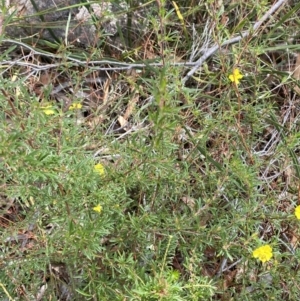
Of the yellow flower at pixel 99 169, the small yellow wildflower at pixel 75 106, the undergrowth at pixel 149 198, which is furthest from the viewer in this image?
the small yellow wildflower at pixel 75 106

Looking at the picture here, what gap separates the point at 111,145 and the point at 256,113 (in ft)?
1.71

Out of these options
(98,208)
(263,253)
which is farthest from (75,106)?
(263,253)

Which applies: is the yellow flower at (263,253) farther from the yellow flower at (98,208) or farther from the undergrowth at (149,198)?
the yellow flower at (98,208)

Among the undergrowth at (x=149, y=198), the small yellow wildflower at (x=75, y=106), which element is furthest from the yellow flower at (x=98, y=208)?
the small yellow wildflower at (x=75, y=106)

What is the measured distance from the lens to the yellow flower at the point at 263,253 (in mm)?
1588

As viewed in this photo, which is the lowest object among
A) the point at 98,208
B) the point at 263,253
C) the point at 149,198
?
the point at 263,253

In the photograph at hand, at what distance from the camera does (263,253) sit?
5.23 feet

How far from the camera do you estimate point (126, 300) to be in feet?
4.77

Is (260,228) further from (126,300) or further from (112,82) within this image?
(112,82)

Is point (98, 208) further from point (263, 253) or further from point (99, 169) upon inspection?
point (263, 253)

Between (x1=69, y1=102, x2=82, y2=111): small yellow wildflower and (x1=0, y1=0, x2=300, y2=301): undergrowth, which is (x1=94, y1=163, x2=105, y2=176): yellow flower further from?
(x1=69, y1=102, x2=82, y2=111): small yellow wildflower

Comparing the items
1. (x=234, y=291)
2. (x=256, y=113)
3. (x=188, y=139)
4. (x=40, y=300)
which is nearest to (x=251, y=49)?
(x=256, y=113)

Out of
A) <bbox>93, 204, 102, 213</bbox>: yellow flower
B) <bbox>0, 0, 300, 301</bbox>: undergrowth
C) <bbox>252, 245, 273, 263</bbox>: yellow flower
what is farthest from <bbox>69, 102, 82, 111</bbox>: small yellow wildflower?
<bbox>252, 245, 273, 263</bbox>: yellow flower

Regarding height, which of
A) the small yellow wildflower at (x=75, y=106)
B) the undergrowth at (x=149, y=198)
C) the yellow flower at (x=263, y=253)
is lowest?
the yellow flower at (x=263, y=253)
